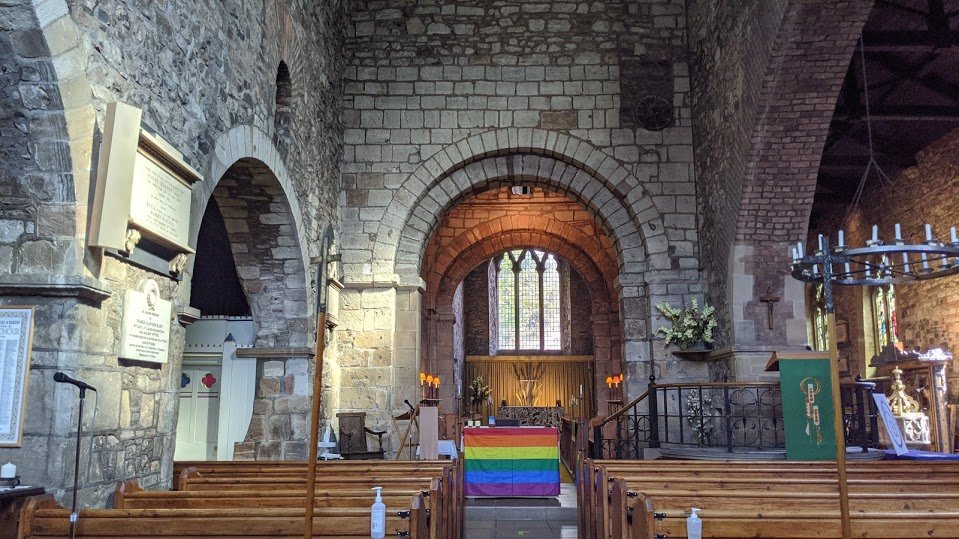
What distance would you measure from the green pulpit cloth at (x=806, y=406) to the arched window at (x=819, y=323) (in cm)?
977

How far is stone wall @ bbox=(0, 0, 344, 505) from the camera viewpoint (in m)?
3.78

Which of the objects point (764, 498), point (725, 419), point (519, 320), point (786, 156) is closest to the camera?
point (764, 498)

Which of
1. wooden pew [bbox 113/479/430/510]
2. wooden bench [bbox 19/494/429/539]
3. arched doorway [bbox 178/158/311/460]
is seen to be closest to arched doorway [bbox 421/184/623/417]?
arched doorway [bbox 178/158/311/460]

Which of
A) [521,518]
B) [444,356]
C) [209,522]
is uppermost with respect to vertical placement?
[444,356]

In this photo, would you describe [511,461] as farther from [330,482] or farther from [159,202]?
[159,202]

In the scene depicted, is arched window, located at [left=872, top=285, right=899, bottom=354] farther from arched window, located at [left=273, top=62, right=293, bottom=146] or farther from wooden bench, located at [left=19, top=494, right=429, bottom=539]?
wooden bench, located at [left=19, top=494, right=429, bottom=539]

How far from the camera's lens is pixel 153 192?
452 centimetres

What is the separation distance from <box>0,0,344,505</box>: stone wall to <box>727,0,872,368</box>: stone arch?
5.14 metres

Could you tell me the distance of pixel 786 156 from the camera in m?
8.09

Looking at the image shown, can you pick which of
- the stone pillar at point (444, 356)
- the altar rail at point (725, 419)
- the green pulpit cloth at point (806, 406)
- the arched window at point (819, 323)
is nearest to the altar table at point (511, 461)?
the altar rail at point (725, 419)

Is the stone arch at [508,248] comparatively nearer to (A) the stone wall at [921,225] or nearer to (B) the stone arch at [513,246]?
(B) the stone arch at [513,246]

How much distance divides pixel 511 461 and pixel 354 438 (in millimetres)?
2046

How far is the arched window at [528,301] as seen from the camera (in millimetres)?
21531

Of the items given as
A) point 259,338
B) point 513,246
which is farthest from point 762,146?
point 513,246
